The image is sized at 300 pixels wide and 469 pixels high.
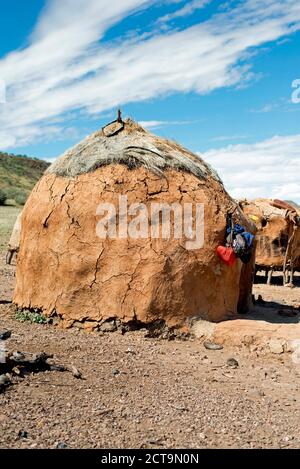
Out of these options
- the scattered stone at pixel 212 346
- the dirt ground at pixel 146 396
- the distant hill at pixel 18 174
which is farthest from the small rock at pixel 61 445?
the distant hill at pixel 18 174

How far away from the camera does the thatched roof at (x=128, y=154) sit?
7.74 metres

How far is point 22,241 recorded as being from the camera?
820 centimetres

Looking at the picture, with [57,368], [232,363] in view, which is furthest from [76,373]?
[232,363]

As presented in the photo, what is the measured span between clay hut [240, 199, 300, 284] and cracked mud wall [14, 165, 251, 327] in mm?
6761

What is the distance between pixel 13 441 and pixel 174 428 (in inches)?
51.6

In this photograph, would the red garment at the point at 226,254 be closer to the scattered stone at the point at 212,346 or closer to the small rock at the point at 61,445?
the scattered stone at the point at 212,346

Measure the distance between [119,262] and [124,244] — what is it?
0.24m

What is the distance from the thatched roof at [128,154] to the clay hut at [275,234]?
643 cm

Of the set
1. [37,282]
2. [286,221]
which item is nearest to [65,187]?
[37,282]

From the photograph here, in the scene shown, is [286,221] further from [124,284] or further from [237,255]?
[124,284]

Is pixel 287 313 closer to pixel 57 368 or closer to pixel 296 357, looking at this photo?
pixel 296 357

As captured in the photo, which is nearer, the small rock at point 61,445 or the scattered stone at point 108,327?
the small rock at point 61,445

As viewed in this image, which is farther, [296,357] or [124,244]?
[124,244]

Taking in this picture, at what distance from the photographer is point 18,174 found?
164ft
